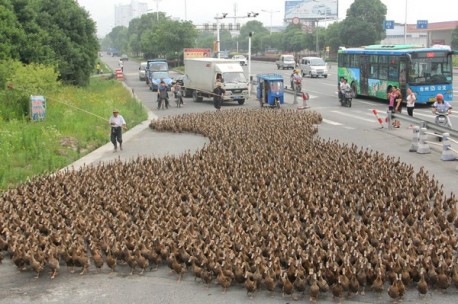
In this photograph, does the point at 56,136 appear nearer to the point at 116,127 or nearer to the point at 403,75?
the point at 116,127

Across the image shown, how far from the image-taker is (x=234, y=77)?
35.0 meters

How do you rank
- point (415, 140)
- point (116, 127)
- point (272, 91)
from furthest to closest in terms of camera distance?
point (272, 91) → point (116, 127) → point (415, 140)

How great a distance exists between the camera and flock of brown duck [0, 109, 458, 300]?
9023mm

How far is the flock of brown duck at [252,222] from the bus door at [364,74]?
17621mm

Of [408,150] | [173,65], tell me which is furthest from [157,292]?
[173,65]

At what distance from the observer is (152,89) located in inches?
1810

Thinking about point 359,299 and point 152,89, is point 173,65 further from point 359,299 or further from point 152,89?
point 359,299

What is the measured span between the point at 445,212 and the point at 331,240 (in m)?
3.01

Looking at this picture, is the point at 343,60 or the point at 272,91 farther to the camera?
the point at 343,60

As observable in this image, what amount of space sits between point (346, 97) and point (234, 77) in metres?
6.26

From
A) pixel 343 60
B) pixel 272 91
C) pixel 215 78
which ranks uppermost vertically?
pixel 343 60

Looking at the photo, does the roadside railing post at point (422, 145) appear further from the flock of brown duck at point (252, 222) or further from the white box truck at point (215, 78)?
the white box truck at point (215, 78)

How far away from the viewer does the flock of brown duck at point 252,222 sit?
9.02 m

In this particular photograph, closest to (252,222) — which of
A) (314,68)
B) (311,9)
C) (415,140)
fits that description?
(415,140)
